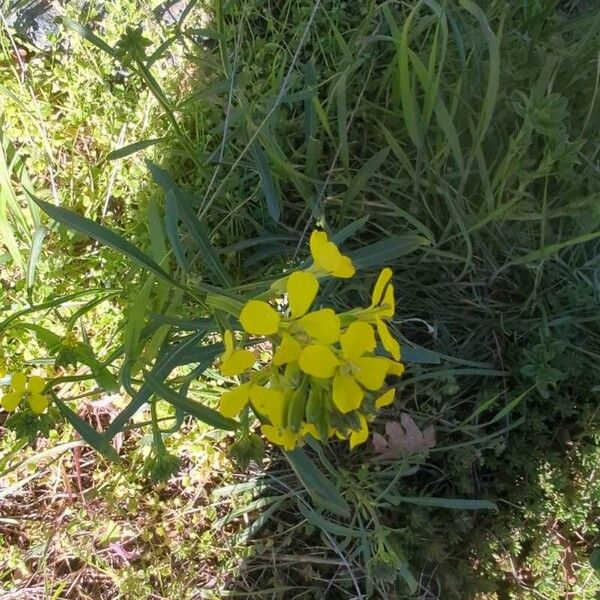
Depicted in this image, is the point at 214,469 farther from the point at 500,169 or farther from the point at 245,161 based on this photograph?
the point at 500,169

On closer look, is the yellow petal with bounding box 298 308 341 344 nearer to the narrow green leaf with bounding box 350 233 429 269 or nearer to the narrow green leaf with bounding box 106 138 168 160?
the narrow green leaf with bounding box 350 233 429 269

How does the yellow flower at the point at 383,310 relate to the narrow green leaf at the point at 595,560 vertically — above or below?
above

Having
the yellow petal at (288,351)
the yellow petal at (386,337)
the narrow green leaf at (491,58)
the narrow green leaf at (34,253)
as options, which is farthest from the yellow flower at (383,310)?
the narrow green leaf at (34,253)

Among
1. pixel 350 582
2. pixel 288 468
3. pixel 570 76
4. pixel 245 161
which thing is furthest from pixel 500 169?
pixel 350 582

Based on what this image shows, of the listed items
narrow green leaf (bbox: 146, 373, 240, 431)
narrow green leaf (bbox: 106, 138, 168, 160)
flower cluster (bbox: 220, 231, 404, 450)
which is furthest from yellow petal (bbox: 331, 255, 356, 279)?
narrow green leaf (bbox: 106, 138, 168, 160)

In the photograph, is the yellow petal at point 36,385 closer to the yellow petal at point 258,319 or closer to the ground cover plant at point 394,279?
the ground cover plant at point 394,279

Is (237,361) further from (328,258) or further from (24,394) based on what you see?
(24,394)

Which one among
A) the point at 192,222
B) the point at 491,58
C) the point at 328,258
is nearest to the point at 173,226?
the point at 192,222
